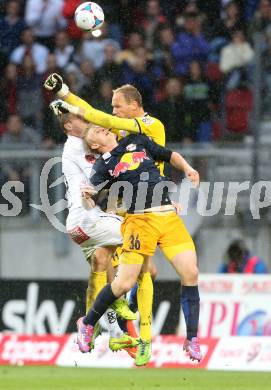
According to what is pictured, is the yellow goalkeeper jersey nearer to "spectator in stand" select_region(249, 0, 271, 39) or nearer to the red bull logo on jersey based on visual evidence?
the red bull logo on jersey

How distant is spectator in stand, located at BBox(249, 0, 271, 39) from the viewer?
52.4ft

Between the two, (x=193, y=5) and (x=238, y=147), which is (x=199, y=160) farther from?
(x=193, y=5)

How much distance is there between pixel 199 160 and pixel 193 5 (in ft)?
8.59

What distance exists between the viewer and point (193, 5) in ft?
53.7

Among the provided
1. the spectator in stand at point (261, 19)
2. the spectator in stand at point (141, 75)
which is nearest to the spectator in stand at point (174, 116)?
the spectator in stand at point (141, 75)

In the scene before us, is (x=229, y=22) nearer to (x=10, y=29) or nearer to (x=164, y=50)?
(x=164, y=50)

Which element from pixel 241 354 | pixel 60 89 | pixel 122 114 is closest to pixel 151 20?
pixel 241 354

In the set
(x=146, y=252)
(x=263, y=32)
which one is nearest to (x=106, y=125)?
(x=146, y=252)

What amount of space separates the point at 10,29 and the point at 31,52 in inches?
22.5

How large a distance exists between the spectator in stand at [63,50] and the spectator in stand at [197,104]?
1603 mm

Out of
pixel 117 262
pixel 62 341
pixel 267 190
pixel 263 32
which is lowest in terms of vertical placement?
pixel 62 341

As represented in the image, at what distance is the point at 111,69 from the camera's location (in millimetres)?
15977

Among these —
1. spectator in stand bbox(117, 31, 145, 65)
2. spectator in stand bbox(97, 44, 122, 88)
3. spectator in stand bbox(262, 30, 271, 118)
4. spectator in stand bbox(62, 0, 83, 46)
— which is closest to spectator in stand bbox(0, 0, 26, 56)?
spectator in stand bbox(62, 0, 83, 46)

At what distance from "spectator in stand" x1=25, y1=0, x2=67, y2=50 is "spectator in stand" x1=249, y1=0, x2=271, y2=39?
2.50 m
